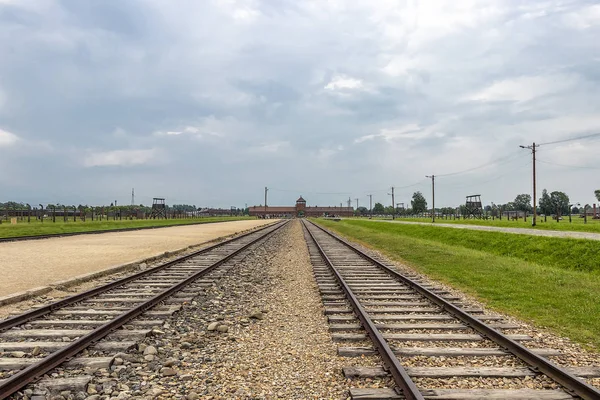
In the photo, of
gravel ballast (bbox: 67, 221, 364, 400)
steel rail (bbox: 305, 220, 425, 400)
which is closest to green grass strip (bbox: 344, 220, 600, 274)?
steel rail (bbox: 305, 220, 425, 400)

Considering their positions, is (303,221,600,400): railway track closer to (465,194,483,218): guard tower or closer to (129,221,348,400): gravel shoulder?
(129,221,348,400): gravel shoulder

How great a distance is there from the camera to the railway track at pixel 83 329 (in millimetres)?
5230

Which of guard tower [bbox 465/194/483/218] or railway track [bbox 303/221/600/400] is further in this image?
guard tower [bbox 465/194/483/218]

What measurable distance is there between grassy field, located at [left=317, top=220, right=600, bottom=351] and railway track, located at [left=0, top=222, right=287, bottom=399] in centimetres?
723

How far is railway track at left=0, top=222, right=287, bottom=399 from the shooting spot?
5.23 meters

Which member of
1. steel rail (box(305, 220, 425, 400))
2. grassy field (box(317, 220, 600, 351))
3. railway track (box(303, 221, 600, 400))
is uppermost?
steel rail (box(305, 220, 425, 400))

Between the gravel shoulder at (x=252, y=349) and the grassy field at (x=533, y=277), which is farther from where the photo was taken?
the grassy field at (x=533, y=277)

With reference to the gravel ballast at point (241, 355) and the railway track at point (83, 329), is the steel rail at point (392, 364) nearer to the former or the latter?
the gravel ballast at point (241, 355)

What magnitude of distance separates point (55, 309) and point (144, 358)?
12.8 ft

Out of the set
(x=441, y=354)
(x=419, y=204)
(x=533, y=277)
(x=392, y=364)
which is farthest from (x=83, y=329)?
(x=419, y=204)

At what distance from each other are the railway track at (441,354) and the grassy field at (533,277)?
1.12m

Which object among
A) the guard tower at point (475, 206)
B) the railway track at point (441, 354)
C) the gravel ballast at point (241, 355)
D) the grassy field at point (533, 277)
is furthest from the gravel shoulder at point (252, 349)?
the guard tower at point (475, 206)

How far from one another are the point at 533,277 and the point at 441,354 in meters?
8.84

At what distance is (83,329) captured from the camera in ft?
23.6
